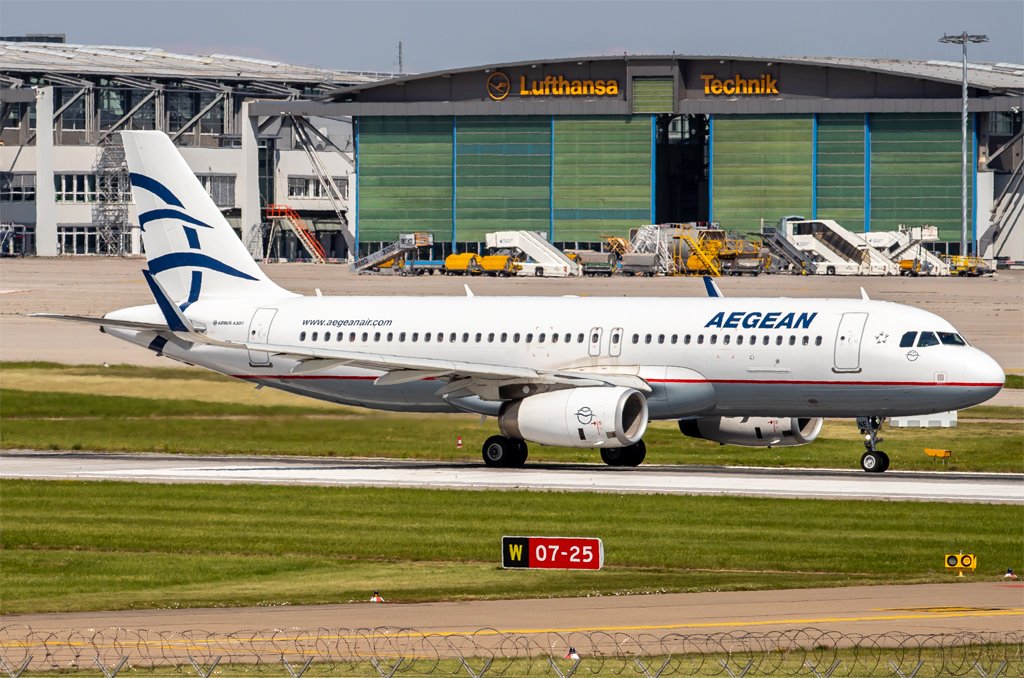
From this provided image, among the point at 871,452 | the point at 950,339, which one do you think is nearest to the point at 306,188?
the point at 871,452

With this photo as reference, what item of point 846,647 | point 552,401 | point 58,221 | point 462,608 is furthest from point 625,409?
point 58,221

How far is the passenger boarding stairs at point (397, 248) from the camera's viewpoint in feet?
492

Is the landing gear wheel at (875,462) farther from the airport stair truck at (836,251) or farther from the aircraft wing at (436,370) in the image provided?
the airport stair truck at (836,251)

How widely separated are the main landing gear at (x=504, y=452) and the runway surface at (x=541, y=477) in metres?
0.48

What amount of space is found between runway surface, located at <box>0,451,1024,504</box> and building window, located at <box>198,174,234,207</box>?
11466 centimetres

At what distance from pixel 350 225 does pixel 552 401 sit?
11825 cm

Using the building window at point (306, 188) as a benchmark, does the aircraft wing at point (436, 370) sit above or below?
below

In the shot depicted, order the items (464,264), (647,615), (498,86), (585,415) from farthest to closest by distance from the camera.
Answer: (498,86), (464,264), (585,415), (647,615)

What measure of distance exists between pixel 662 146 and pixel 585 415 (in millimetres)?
114297

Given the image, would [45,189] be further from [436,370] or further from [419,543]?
[419,543]

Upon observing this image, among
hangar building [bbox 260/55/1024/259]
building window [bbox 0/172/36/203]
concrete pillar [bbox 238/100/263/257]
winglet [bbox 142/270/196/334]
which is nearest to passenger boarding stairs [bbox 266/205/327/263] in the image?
concrete pillar [bbox 238/100/263/257]

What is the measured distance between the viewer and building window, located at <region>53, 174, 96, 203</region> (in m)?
165

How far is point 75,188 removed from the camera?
6521 inches

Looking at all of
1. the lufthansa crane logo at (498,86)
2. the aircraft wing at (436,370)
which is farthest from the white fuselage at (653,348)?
the lufthansa crane logo at (498,86)
